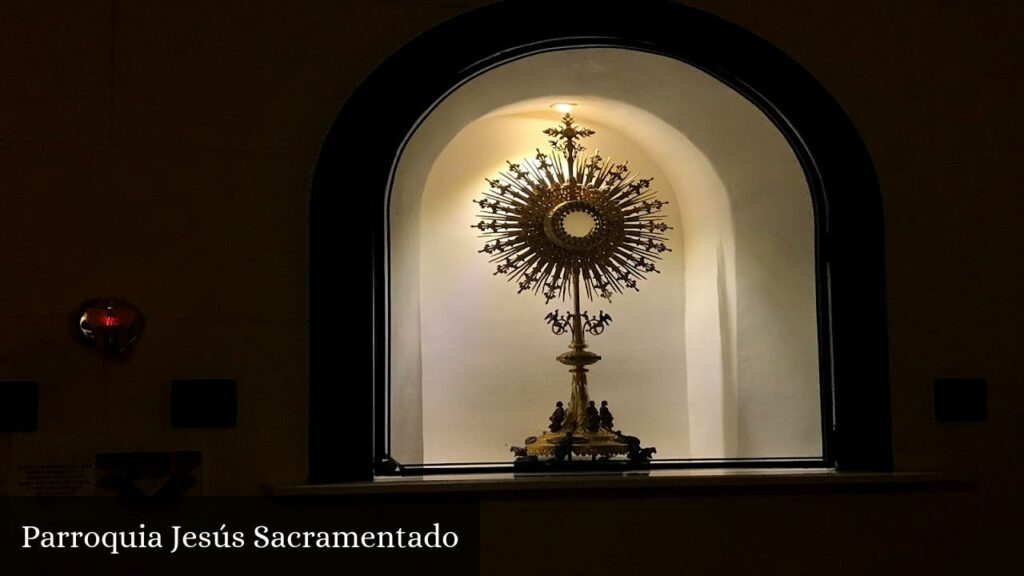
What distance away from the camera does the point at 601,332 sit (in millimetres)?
3256

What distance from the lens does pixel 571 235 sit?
3.13m

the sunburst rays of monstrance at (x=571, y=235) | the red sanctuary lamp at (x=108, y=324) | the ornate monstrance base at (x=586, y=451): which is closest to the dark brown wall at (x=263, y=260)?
the red sanctuary lamp at (x=108, y=324)

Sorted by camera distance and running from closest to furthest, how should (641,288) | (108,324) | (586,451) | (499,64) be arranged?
(108,324) < (499,64) < (586,451) < (641,288)

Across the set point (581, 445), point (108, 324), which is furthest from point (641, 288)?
point (108, 324)

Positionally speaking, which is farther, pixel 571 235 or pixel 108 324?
pixel 571 235

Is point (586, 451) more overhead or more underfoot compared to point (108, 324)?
more underfoot

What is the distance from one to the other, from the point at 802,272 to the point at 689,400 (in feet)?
1.87

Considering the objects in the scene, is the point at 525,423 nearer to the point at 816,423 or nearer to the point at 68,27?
the point at 816,423

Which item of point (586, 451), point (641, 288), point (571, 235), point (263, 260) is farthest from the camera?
point (641, 288)

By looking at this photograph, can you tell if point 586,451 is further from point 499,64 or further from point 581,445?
point 499,64

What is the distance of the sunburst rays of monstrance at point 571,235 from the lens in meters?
3.11

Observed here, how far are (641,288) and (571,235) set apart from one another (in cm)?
41

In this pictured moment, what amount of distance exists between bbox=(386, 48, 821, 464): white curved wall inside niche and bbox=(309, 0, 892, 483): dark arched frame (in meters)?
0.12

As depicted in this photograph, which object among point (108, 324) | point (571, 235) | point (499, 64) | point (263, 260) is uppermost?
point (499, 64)
